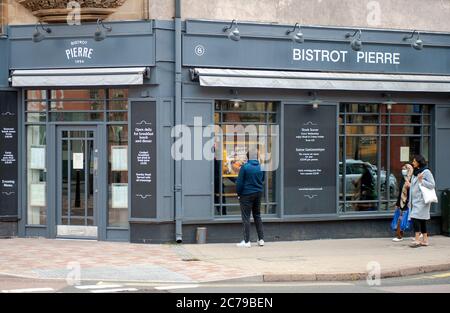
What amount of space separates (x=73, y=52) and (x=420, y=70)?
8.09 meters

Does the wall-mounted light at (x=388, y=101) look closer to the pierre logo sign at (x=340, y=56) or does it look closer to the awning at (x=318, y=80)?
the awning at (x=318, y=80)

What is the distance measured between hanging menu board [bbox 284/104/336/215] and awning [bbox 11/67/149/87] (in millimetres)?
3505

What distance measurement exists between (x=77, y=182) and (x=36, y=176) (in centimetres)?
103

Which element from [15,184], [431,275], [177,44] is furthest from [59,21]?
[431,275]

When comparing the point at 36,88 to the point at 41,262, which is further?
the point at 36,88

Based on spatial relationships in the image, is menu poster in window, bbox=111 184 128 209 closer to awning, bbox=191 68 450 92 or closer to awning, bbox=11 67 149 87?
awning, bbox=11 67 149 87

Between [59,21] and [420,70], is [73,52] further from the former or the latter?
[420,70]

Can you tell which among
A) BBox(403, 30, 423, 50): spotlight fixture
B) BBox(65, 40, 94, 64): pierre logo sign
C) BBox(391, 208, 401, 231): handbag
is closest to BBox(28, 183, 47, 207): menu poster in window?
BBox(65, 40, 94, 64): pierre logo sign

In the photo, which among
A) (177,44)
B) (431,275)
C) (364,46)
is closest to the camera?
(431,275)

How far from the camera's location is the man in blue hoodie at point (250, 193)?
14680mm

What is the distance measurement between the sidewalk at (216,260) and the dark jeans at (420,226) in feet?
1.26

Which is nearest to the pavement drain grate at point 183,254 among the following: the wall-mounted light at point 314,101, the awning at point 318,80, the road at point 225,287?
the road at point 225,287
